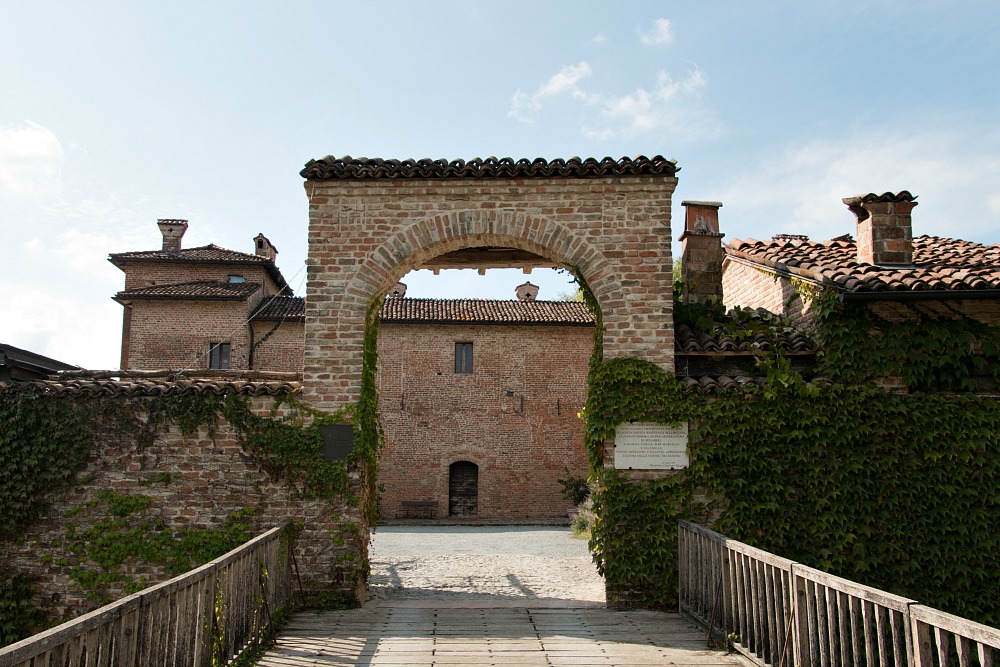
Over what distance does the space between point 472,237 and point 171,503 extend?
14.8 feet

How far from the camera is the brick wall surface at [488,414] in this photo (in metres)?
23.9

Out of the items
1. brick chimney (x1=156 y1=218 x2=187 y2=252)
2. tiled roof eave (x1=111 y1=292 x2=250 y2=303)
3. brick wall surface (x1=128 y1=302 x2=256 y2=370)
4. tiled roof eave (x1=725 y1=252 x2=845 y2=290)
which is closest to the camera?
→ tiled roof eave (x1=725 y1=252 x2=845 y2=290)

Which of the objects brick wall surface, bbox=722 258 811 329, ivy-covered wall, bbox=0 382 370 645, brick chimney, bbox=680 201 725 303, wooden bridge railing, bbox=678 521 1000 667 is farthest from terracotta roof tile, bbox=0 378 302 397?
brick wall surface, bbox=722 258 811 329

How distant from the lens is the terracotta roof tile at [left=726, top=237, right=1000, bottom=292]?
8188 mm

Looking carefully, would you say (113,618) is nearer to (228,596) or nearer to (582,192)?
(228,596)

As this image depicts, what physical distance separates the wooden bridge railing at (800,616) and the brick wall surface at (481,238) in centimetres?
256

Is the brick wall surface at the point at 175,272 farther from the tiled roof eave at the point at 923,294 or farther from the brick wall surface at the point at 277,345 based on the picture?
the tiled roof eave at the point at 923,294

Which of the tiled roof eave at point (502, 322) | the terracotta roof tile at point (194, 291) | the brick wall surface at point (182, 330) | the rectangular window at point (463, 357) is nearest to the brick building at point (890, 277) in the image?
the tiled roof eave at point (502, 322)

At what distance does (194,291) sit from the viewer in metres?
23.8

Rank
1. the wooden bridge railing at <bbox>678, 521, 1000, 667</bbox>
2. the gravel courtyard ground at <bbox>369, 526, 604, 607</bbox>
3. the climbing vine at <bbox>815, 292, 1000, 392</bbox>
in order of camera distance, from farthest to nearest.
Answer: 1. the gravel courtyard ground at <bbox>369, 526, 604, 607</bbox>
2. the climbing vine at <bbox>815, 292, 1000, 392</bbox>
3. the wooden bridge railing at <bbox>678, 521, 1000, 667</bbox>

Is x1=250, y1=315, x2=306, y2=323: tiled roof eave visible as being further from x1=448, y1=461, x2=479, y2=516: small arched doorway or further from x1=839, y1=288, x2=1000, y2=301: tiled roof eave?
x1=839, y1=288, x2=1000, y2=301: tiled roof eave

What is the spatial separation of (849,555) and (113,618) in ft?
23.3

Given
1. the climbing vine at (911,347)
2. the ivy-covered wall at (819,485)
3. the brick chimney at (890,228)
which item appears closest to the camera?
the ivy-covered wall at (819,485)

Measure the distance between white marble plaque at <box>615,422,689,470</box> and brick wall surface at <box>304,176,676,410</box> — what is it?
0.72m
